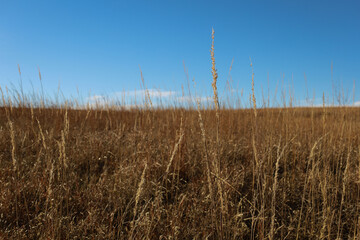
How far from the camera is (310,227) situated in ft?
5.65

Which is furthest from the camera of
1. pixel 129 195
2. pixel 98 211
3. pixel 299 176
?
pixel 299 176

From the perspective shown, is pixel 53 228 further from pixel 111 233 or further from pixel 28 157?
pixel 28 157

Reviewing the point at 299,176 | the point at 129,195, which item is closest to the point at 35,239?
the point at 129,195

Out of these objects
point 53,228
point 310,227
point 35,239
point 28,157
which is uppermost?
point 28,157

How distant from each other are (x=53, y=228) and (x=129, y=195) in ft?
2.19

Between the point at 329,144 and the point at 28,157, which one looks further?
the point at 329,144

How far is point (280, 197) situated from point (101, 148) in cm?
221

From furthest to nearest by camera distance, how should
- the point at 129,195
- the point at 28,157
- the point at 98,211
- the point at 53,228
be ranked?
the point at 28,157
the point at 129,195
the point at 98,211
the point at 53,228

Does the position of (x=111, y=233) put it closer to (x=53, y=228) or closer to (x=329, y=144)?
(x=53, y=228)

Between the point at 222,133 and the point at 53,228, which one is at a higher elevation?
the point at 222,133

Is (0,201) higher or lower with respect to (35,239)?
higher

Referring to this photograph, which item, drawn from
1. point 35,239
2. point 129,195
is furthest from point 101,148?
point 35,239

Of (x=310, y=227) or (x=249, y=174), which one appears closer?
(x=310, y=227)

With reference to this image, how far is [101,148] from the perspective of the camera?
9.93 ft
